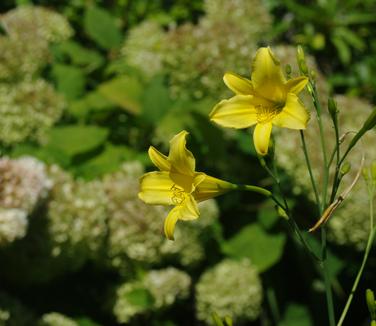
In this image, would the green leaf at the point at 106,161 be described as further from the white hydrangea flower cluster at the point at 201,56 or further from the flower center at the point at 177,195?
the flower center at the point at 177,195

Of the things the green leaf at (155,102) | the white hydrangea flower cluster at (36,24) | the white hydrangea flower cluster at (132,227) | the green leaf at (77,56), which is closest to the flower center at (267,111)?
the white hydrangea flower cluster at (132,227)

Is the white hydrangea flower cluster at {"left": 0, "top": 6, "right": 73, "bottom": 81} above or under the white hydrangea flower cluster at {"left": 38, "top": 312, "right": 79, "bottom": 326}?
above

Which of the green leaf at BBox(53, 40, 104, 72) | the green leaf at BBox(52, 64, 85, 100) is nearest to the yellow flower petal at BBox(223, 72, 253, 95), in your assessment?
the green leaf at BBox(52, 64, 85, 100)

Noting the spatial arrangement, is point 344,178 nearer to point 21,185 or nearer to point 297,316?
point 297,316

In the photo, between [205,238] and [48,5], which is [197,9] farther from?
[205,238]

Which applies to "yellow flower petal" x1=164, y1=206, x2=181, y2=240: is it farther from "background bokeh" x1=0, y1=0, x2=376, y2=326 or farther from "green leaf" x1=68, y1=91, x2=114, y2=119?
"green leaf" x1=68, y1=91, x2=114, y2=119

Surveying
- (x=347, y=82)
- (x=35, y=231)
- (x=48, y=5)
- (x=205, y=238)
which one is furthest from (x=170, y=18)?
(x=35, y=231)
